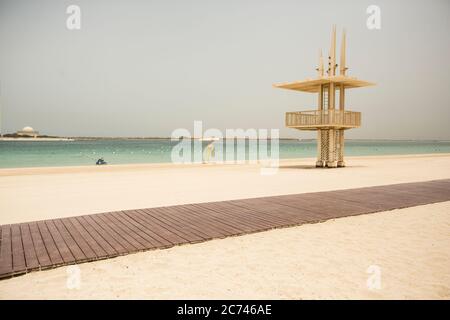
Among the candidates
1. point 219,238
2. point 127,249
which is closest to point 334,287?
point 219,238

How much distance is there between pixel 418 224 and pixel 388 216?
722mm

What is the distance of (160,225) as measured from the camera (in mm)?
6457

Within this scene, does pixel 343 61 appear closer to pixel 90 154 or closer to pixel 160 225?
pixel 160 225

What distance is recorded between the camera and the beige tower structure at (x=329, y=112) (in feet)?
62.8

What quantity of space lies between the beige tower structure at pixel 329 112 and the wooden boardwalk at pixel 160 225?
10005 millimetres

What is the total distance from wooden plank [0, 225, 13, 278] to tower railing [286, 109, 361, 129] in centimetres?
1671

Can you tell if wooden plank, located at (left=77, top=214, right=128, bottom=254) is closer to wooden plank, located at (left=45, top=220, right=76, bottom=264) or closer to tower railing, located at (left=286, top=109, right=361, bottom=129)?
wooden plank, located at (left=45, top=220, right=76, bottom=264)

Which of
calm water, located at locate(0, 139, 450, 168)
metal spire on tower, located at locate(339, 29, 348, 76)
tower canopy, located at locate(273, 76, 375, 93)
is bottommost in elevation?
calm water, located at locate(0, 139, 450, 168)

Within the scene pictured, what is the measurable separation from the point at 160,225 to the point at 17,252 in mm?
2457

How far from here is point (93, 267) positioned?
443cm

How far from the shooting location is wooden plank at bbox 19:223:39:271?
437 centimetres

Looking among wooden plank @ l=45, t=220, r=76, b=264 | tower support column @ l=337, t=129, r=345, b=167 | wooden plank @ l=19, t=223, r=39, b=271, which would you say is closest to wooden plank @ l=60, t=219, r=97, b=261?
wooden plank @ l=45, t=220, r=76, b=264
